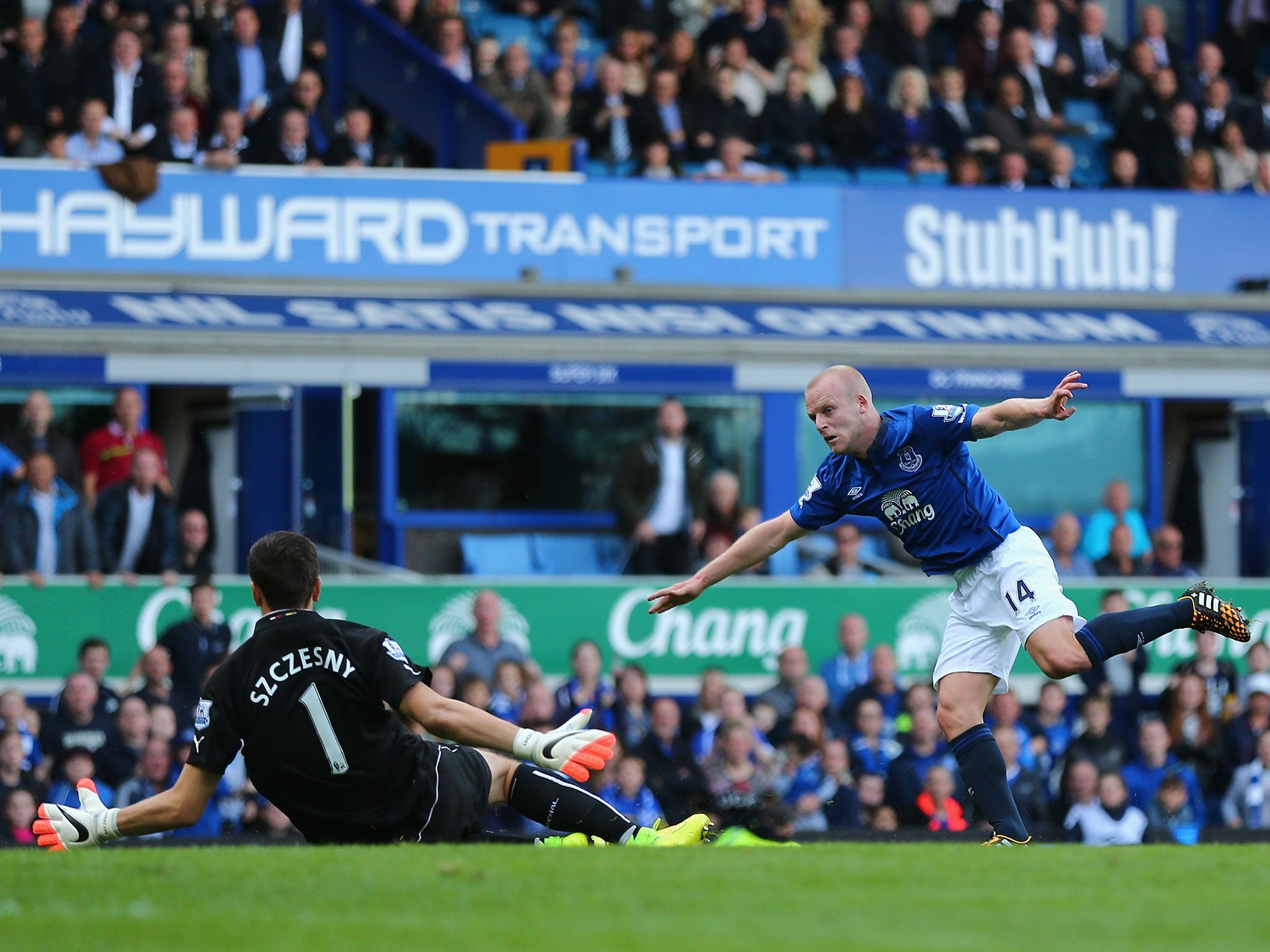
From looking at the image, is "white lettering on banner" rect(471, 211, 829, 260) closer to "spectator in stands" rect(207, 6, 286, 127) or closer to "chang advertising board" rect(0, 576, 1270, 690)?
"spectator in stands" rect(207, 6, 286, 127)

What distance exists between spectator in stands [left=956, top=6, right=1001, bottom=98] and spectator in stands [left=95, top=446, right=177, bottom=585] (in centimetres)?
867

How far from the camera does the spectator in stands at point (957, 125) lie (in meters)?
16.4

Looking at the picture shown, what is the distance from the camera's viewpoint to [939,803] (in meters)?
11.8

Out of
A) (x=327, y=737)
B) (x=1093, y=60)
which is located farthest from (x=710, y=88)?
(x=327, y=737)

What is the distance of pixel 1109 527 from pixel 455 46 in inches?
251

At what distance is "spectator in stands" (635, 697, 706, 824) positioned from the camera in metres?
11.6

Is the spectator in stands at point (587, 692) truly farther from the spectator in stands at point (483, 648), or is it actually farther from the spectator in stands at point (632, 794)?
the spectator in stands at point (632, 794)

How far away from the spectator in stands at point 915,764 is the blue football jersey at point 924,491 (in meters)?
4.51

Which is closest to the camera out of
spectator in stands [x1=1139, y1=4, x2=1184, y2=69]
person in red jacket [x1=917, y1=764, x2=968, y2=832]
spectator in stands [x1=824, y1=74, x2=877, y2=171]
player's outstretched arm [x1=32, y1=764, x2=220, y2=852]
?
player's outstretched arm [x1=32, y1=764, x2=220, y2=852]

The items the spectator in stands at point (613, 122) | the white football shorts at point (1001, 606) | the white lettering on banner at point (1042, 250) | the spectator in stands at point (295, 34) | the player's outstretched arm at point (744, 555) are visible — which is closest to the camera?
the white football shorts at point (1001, 606)

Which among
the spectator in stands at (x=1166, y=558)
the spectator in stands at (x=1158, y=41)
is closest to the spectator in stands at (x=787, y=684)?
the spectator in stands at (x=1166, y=558)

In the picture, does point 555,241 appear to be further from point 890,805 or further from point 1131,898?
point 1131,898

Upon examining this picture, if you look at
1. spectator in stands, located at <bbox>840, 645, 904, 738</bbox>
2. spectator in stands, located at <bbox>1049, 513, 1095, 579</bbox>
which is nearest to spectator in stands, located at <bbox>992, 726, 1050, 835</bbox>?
spectator in stands, located at <bbox>840, 645, 904, 738</bbox>

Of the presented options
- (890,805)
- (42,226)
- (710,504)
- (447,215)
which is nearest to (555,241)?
(447,215)
